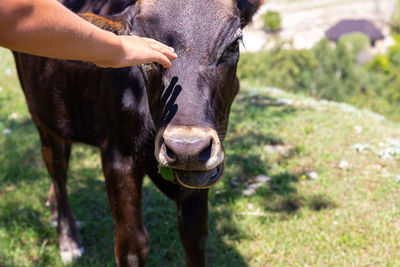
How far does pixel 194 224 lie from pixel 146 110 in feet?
3.30

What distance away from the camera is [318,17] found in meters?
62.6

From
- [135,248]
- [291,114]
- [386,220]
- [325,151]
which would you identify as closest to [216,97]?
[135,248]

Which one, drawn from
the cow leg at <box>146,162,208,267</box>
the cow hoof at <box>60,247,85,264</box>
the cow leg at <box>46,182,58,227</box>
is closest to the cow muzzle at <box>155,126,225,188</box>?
the cow leg at <box>146,162,208,267</box>

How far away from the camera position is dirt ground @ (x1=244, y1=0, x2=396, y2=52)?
5606cm

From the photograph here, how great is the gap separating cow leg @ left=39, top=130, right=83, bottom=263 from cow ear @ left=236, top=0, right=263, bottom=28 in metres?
2.22

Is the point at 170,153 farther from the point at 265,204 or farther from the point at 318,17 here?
the point at 318,17

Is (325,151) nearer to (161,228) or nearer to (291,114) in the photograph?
(291,114)

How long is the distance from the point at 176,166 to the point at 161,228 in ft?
7.74

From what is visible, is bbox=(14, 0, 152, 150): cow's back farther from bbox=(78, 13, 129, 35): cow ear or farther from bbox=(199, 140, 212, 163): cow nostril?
bbox=(199, 140, 212, 163): cow nostril

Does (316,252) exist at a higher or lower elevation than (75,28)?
lower

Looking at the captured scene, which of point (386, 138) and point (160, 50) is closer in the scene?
point (160, 50)

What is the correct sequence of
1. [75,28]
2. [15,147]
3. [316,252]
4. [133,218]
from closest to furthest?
[75,28]
[133,218]
[316,252]
[15,147]

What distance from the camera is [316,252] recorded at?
3838mm

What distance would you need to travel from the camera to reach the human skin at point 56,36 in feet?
4.79
